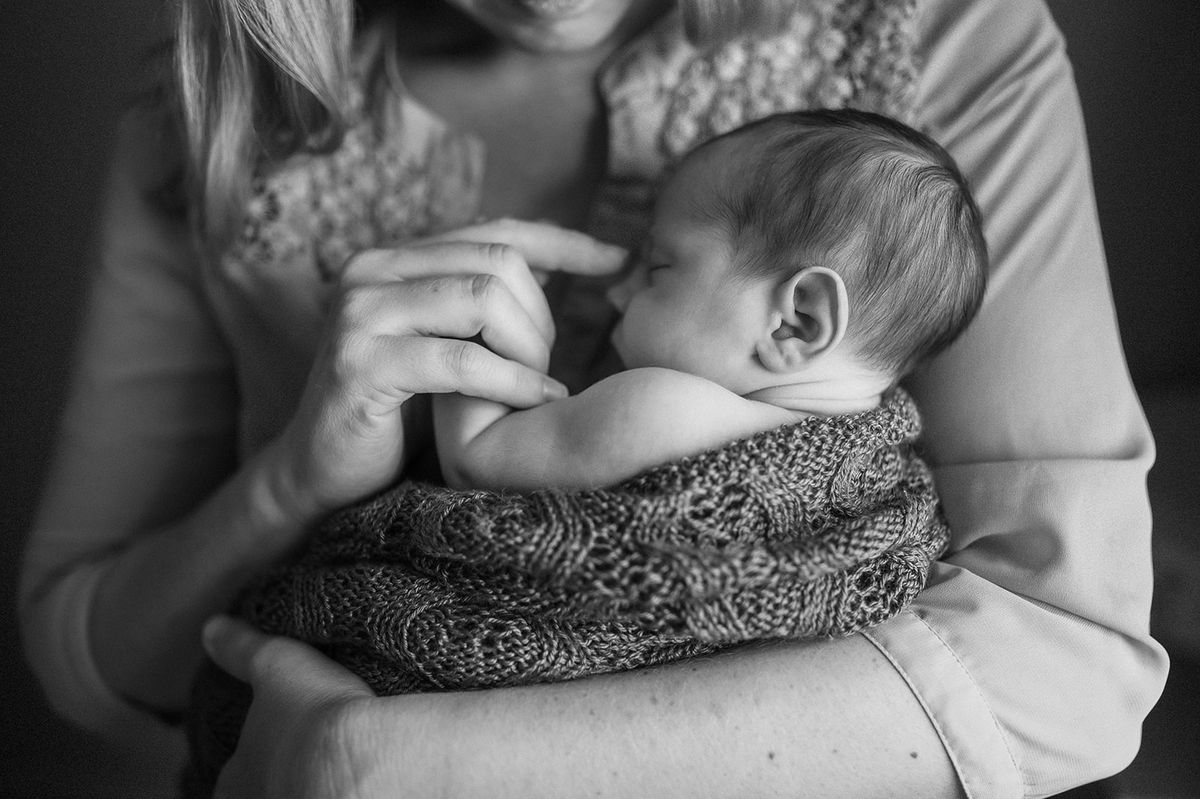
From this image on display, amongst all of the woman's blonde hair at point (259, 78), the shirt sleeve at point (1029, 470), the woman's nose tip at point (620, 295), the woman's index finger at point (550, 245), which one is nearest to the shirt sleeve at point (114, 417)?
the woman's blonde hair at point (259, 78)

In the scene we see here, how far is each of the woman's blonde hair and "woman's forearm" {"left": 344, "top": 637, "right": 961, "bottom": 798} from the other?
63 cm

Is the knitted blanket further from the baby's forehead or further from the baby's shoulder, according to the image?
the baby's forehead

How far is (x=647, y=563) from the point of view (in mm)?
666

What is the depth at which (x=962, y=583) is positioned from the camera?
2.49 ft

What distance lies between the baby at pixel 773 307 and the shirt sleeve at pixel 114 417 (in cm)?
53

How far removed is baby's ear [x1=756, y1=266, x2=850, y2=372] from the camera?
2.55 feet

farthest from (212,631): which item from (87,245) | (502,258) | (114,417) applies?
(87,245)

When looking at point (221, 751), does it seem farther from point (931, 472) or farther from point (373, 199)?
point (931, 472)

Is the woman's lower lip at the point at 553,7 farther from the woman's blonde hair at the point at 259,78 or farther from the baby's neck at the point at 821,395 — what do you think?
the baby's neck at the point at 821,395

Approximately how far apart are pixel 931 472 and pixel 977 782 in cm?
28

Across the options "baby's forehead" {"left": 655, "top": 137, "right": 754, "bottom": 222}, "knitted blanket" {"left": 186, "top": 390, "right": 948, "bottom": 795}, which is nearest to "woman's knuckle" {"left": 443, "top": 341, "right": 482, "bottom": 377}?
"knitted blanket" {"left": 186, "top": 390, "right": 948, "bottom": 795}

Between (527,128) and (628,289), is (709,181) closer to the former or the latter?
(628,289)

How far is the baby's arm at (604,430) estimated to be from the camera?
2.40 ft

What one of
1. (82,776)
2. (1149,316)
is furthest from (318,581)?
(82,776)
